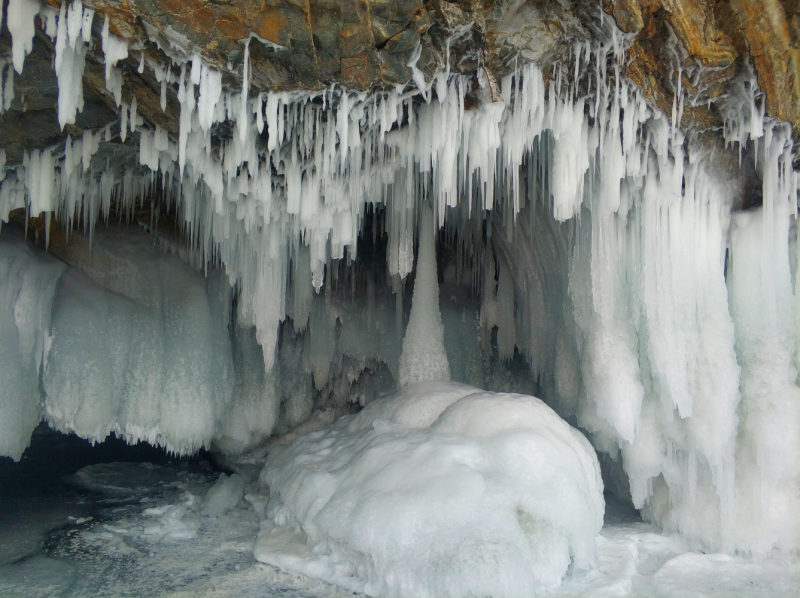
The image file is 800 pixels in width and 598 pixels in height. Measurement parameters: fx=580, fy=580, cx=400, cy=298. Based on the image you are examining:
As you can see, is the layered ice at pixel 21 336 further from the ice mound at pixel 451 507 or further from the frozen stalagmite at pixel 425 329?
the frozen stalagmite at pixel 425 329

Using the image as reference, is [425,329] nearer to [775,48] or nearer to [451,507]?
[451,507]

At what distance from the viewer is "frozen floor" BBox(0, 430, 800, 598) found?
4289 mm

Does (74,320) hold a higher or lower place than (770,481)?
higher

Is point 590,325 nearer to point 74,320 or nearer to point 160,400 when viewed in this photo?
point 160,400

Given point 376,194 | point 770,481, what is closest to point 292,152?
point 376,194

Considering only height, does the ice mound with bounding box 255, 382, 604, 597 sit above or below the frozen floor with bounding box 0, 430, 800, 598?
above

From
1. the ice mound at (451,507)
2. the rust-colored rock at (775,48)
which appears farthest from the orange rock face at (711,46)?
the ice mound at (451,507)

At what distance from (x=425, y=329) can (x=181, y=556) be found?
3485 millimetres

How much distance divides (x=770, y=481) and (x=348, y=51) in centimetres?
490

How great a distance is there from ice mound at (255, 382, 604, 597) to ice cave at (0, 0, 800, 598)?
25 mm

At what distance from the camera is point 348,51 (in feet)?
13.0

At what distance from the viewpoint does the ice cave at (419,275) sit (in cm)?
393

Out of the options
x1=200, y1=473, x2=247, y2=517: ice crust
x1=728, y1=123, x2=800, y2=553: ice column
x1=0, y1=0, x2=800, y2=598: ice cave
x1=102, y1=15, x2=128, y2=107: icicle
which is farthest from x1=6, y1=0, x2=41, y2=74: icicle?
x1=728, y1=123, x2=800, y2=553: ice column

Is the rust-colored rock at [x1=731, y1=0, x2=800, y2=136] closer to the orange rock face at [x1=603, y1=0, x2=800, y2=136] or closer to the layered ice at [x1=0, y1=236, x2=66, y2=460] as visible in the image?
the orange rock face at [x1=603, y1=0, x2=800, y2=136]
